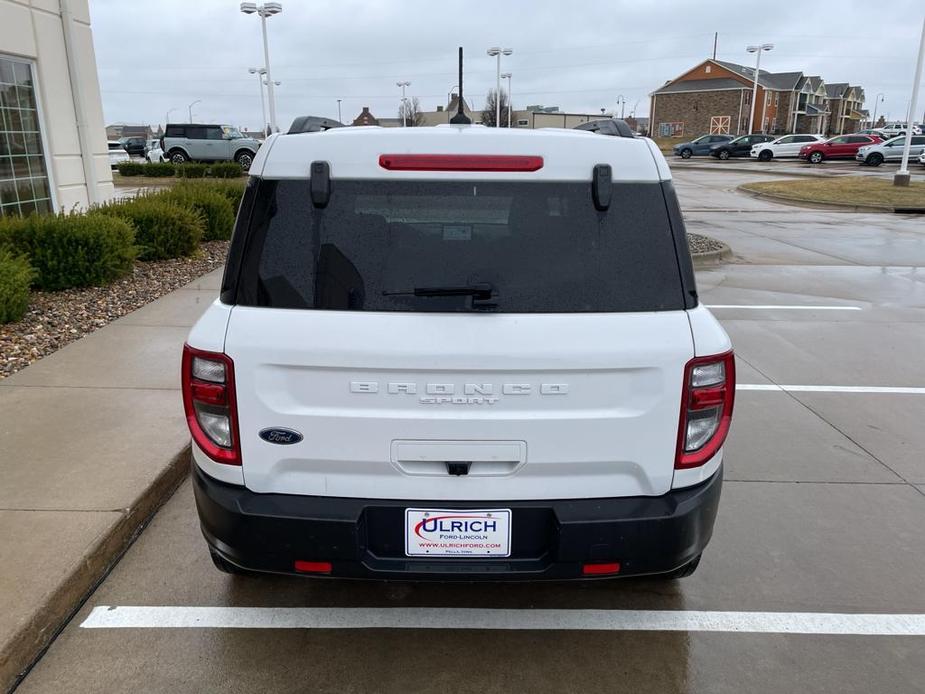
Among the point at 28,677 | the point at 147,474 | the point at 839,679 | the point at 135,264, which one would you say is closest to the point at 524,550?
the point at 839,679

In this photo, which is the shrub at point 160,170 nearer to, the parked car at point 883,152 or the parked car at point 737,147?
the parked car at point 737,147

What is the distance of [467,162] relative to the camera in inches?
94.7

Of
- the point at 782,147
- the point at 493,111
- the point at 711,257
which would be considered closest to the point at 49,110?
the point at 711,257

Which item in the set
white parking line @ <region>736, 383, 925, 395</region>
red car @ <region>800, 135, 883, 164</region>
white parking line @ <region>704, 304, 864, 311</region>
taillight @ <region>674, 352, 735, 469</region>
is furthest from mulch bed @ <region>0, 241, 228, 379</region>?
red car @ <region>800, 135, 883, 164</region>

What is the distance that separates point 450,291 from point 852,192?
84.7ft

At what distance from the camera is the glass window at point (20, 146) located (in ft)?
31.6

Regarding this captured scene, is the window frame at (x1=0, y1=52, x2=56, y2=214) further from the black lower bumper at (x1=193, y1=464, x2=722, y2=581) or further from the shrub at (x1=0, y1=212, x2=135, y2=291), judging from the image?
the black lower bumper at (x1=193, y1=464, x2=722, y2=581)

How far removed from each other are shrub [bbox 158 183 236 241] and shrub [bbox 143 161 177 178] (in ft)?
59.8

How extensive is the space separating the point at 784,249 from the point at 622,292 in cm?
1259

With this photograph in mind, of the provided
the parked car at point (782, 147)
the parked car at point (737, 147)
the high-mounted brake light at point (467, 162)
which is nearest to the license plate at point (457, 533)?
the high-mounted brake light at point (467, 162)

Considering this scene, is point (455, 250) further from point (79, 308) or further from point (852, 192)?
point (852, 192)

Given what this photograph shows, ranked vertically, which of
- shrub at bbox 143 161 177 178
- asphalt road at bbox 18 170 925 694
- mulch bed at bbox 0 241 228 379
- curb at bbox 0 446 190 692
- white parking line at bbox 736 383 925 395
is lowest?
white parking line at bbox 736 383 925 395

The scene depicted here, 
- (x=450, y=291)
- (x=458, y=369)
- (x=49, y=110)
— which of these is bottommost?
(x=458, y=369)

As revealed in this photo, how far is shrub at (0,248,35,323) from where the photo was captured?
252 inches
